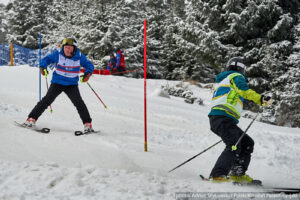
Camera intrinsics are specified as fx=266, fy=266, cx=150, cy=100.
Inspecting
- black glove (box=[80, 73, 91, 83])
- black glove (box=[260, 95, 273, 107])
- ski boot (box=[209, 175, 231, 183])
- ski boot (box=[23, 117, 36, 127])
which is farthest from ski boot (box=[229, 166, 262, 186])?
ski boot (box=[23, 117, 36, 127])

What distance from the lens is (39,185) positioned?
2396 millimetres

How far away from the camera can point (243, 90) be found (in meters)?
3.12

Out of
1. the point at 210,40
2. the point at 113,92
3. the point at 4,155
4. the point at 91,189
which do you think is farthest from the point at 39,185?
the point at 210,40

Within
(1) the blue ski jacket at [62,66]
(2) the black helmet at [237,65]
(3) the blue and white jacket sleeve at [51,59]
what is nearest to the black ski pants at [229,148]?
(2) the black helmet at [237,65]

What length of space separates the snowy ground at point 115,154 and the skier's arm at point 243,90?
3.31 ft

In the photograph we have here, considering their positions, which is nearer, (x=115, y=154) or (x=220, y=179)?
(x=220, y=179)

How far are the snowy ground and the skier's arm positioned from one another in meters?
1.01

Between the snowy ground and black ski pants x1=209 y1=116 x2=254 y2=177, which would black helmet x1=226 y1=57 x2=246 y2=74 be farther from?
the snowy ground

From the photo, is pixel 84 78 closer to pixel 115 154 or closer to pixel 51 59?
pixel 51 59

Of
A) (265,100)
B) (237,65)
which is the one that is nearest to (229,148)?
(265,100)

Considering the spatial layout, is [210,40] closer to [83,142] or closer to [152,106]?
[152,106]

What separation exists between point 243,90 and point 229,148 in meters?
0.71

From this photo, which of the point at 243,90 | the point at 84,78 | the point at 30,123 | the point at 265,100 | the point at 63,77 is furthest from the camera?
the point at 84,78

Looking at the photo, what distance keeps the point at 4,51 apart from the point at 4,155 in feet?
46.6
